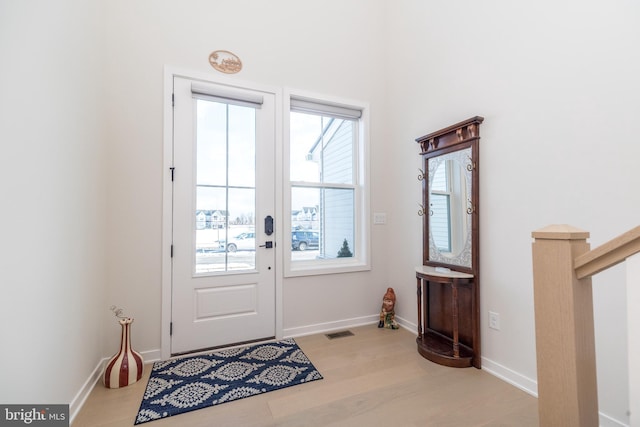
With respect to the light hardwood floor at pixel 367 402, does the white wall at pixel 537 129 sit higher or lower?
higher

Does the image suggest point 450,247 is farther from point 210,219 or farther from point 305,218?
point 210,219

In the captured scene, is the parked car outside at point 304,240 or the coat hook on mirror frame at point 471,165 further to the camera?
the parked car outside at point 304,240

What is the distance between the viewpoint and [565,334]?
32.5 inches

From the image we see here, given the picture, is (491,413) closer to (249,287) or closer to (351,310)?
(351,310)

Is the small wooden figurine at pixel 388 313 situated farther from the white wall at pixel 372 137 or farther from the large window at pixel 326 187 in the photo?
the large window at pixel 326 187

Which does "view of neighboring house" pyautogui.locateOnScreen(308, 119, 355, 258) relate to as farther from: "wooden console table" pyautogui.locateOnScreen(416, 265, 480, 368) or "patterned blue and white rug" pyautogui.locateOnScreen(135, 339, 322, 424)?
"patterned blue and white rug" pyautogui.locateOnScreen(135, 339, 322, 424)

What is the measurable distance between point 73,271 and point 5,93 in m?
1.03

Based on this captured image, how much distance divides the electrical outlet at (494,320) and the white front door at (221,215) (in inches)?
72.2

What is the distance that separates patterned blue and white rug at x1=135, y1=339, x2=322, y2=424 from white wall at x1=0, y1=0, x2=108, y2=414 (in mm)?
464

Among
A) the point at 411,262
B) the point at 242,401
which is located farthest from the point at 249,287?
the point at 411,262

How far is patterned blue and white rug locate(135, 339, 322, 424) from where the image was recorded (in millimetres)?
1772

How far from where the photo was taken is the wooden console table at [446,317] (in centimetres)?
220

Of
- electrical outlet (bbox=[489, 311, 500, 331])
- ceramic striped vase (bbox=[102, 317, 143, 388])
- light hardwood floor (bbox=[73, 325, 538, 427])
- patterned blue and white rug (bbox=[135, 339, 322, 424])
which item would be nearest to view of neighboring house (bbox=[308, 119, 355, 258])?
patterned blue and white rug (bbox=[135, 339, 322, 424])

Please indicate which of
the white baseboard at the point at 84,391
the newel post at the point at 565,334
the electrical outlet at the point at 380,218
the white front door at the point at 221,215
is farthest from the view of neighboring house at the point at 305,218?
the newel post at the point at 565,334
